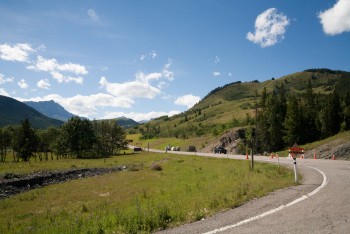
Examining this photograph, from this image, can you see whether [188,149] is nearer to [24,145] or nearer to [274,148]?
[274,148]

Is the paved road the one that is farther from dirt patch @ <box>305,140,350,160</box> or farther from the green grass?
dirt patch @ <box>305,140,350,160</box>

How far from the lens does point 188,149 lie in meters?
101

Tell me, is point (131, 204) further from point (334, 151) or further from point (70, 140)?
point (70, 140)

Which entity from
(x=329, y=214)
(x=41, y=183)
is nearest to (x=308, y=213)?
(x=329, y=214)

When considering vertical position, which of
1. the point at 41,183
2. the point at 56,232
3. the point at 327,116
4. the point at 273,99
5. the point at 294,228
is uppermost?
the point at 273,99

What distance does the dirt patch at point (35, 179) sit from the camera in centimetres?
3816

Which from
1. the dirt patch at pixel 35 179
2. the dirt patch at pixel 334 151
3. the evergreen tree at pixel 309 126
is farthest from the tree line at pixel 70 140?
the dirt patch at pixel 334 151

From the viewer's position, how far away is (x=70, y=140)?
8906 cm

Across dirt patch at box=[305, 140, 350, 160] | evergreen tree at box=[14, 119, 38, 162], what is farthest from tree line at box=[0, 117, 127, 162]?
dirt patch at box=[305, 140, 350, 160]

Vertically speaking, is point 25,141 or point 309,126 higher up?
point 309,126

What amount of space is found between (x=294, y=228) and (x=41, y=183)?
42.7 meters

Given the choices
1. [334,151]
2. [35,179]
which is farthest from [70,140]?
[334,151]

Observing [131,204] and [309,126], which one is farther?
[309,126]

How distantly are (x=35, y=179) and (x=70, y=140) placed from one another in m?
46.1
